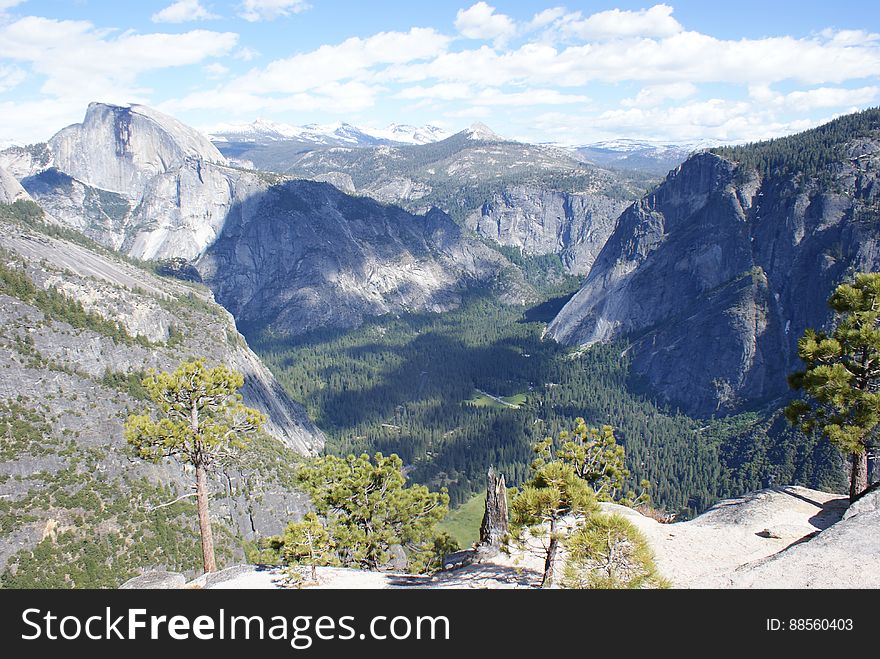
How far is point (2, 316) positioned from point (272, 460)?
3769 cm

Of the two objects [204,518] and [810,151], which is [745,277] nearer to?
[810,151]

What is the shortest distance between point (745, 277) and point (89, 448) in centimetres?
15107

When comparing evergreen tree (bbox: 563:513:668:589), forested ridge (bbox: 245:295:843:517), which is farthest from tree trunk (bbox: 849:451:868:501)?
forested ridge (bbox: 245:295:843:517)

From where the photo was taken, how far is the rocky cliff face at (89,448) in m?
50.8

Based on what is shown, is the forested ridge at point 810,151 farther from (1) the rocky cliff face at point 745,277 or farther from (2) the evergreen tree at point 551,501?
(2) the evergreen tree at point 551,501

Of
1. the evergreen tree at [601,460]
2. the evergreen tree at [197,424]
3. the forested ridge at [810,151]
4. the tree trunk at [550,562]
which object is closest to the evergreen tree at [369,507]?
the evergreen tree at [197,424]

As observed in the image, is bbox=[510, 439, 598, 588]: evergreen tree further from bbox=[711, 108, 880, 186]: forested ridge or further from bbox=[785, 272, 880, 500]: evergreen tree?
bbox=[711, 108, 880, 186]: forested ridge

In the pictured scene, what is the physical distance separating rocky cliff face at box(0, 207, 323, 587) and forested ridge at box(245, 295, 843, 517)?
1702 inches

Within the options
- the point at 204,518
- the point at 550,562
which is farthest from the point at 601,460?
the point at 204,518

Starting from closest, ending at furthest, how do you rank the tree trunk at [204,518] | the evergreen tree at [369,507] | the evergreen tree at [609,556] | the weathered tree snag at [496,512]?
the evergreen tree at [609,556] → the weathered tree snag at [496,512] → the tree trunk at [204,518] → the evergreen tree at [369,507]

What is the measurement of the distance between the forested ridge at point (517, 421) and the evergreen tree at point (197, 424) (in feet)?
224

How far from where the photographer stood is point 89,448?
6141 centimetres
